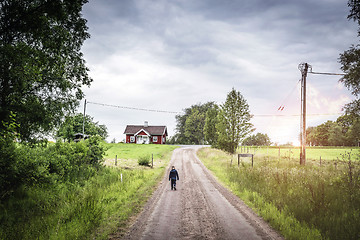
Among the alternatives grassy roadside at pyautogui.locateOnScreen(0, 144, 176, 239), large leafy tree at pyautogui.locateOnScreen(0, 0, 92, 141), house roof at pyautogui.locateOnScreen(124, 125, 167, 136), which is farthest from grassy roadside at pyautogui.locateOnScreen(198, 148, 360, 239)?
house roof at pyautogui.locateOnScreen(124, 125, 167, 136)

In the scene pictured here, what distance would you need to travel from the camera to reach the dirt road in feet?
19.8

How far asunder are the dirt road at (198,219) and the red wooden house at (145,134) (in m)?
53.5

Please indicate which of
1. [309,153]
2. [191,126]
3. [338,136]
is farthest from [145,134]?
[338,136]

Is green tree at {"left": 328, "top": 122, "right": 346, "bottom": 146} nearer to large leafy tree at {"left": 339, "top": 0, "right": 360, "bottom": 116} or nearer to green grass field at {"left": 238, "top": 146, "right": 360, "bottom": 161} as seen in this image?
green grass field at {"left": 238, "top": 146, "right": 360, "bottom": 161}

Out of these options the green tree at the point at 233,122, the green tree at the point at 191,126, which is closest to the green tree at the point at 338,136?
the green tree at the point at 191,126

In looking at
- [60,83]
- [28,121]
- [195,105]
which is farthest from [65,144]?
[195,105]

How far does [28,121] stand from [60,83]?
255 cm

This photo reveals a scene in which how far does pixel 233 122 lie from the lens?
108 ft

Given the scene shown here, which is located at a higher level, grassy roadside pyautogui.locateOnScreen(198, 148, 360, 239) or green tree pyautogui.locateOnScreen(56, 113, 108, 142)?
green tree pyautogui.locateOnScreen(56, 113, 108, 142)

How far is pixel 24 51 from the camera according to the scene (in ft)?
26.0

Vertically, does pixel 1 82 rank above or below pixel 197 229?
above

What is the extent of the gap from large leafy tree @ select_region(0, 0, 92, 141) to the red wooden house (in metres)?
52.0

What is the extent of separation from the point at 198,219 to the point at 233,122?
27278mm

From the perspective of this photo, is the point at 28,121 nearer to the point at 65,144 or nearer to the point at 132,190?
the point at 65,144
